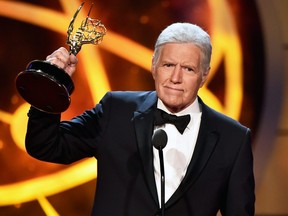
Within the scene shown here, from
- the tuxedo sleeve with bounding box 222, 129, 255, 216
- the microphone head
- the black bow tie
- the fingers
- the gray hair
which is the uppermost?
the gray hair

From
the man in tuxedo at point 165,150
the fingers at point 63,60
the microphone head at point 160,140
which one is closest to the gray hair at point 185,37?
the man in tuxedo at point 165,150

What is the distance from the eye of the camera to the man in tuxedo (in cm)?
183

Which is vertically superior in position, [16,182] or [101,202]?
[101,202]

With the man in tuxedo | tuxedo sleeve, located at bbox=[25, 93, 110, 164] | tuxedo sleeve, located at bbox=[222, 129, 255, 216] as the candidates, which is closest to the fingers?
the man in tuxedo

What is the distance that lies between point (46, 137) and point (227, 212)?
2.03 feet

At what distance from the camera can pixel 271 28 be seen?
337 cm

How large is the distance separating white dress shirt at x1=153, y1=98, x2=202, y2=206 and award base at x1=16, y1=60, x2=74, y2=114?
0.38 meters

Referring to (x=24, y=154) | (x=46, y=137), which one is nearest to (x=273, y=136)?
(x=24, y=154)

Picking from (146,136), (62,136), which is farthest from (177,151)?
(62,136)

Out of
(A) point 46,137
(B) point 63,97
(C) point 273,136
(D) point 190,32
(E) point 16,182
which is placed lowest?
(E) point 16,182

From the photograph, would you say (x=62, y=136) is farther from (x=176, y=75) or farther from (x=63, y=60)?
(x=176, y=75)

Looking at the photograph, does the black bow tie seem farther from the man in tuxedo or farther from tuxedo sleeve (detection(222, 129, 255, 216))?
tuxedo sleeve (detection(222, 129, 255, 216))

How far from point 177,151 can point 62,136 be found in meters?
0.38

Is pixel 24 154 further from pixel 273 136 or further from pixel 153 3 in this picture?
pixel 273 136
